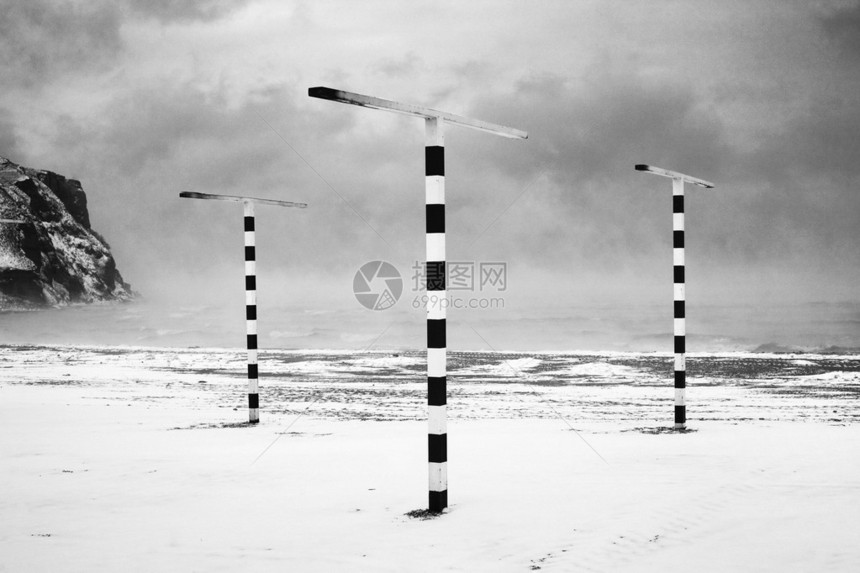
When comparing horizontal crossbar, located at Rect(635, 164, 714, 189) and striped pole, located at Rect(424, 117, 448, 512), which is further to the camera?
horizontal crossbar, located at Rect(635, 164, 714, 189)

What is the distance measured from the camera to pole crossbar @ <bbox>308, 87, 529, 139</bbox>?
24.7 ft

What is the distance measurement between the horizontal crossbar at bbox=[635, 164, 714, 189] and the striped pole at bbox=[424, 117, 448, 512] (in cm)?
A: 618

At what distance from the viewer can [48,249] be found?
383 feet

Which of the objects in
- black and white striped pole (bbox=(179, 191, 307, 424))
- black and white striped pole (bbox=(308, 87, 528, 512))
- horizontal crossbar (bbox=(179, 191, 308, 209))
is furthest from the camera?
black and white striped pole (bbox=(179, 191, 307, 424))

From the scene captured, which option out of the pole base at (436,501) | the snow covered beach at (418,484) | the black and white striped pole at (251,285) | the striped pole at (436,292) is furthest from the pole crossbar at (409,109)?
the black and white striped pole at (251,285)

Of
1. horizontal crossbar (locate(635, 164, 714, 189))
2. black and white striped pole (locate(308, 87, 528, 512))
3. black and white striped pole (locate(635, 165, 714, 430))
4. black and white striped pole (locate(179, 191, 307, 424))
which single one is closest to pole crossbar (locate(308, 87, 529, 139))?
black and white striped pole (locate(308, 87, 528, 512))

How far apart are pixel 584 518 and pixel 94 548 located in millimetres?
4513

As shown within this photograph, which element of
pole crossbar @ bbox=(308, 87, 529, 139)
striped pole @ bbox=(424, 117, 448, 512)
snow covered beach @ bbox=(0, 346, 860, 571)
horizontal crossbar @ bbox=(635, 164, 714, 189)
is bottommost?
snow covered beach @ bbox=(0, 346, 860, 571)

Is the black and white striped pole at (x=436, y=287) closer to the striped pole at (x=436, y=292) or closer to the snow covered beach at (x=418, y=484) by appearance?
the striped pole at (x=436, y=292)

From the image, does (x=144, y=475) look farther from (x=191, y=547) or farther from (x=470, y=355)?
(x=470, y=355)

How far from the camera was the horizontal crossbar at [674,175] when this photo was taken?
13773 mm

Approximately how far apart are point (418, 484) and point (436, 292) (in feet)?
9.36

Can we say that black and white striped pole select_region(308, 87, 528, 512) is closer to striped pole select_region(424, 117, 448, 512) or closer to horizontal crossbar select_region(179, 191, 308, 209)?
striped pole select_region(424, 117, 448, 512)

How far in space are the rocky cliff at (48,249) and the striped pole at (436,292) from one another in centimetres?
10991
